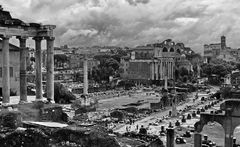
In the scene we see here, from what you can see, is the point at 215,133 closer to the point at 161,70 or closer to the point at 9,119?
the point at 9,119

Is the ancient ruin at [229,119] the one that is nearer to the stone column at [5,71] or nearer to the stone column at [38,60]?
the stone column at [38,60]

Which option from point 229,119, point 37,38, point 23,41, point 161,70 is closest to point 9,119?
point 23,41

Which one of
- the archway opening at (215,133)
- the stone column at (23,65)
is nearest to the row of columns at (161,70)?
the archway opening at (215,133)

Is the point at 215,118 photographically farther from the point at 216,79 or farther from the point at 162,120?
the point at 216,79

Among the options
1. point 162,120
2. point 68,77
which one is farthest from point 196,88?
point 162,120

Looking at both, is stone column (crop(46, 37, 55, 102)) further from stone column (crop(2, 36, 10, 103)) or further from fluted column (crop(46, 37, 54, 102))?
stone column (crop(2, 36, 10, 103))

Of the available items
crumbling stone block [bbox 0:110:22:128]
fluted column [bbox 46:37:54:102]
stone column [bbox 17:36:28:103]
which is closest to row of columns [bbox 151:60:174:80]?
fluted column [bbox 46:37:54:102]
